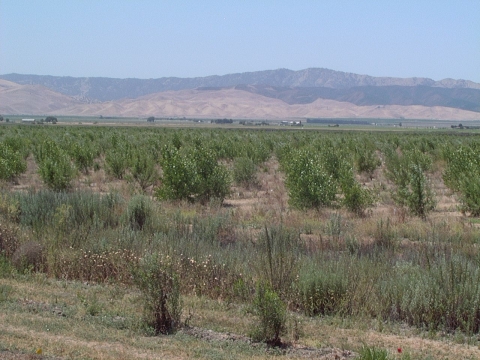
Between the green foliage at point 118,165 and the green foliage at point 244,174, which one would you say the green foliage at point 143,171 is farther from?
the green foliage at point 244,174

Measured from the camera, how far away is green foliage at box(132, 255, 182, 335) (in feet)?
30.9

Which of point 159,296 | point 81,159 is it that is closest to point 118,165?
point 81,159

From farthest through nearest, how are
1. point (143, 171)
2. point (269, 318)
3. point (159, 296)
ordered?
point (143, 171) < point (159, 296) < point (269, 318)

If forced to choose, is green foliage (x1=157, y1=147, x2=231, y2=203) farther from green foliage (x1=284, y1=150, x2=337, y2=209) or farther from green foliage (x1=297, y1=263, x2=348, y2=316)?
green foliage (x1=297, y1=263, x2=348, y2=316)

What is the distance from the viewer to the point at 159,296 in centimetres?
941

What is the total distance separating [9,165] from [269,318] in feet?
75.6

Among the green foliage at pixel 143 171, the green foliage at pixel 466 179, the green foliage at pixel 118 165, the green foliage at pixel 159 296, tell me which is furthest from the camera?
the green foliage at pixel 118 165

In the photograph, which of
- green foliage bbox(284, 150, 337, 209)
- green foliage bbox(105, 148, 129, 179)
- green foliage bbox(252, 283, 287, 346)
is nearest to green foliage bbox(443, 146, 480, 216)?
green foliage bbox(284, 150, 337, 209)

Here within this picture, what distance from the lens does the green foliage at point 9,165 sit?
28359 millimetres

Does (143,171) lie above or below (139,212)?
above

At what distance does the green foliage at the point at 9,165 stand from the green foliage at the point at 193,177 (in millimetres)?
8045

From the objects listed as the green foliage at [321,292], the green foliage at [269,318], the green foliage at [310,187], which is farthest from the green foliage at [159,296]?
the green foliage at [310,187]

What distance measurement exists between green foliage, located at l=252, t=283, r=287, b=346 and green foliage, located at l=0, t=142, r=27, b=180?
22.1m

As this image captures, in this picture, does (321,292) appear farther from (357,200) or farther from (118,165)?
(118,165)
